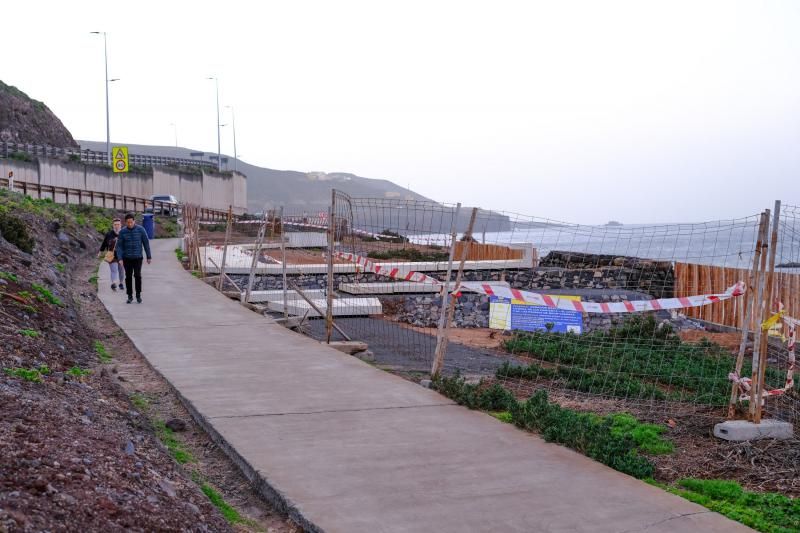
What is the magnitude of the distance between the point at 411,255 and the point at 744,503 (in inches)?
1000

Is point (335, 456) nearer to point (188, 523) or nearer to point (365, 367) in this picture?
point (188, 523)

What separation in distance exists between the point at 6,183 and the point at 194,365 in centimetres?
3400

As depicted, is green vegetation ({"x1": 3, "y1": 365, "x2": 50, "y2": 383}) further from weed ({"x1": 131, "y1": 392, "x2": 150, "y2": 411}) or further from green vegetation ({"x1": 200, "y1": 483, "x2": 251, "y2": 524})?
green vegetation ({"x1": 200, "y1": 483, "x2": 251, "y2": 524})

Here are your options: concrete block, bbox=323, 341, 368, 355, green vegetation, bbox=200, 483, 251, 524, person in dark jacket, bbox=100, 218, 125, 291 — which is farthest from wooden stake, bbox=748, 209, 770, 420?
person in dark jacket, bbox=100, 218, 125, 291

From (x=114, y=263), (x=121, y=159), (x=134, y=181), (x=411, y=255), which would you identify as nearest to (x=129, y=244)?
(x=114, y=263)

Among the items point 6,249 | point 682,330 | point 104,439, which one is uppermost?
point 6,249

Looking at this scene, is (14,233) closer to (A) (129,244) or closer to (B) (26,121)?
(A) (129,244)

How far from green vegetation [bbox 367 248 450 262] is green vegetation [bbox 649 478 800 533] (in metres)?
23.7

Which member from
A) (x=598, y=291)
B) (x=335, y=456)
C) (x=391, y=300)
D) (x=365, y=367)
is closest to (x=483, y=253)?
(x=598, y=291)

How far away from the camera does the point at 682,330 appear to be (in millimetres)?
21469

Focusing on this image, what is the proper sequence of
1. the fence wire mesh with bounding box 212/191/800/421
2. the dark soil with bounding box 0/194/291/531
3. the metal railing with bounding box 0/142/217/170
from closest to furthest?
the dark soil with bounding box 0/194/291/531 < the fence wire mesh with bounding box 212/191/800/421 < the metal railing with bounding box 0/142/217/170

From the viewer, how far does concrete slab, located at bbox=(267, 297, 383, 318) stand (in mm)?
17234

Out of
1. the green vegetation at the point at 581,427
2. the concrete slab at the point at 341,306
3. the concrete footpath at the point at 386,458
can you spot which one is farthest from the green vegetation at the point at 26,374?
the concrete slab at the point at 341,306

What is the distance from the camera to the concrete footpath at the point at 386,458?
4.77 meters
